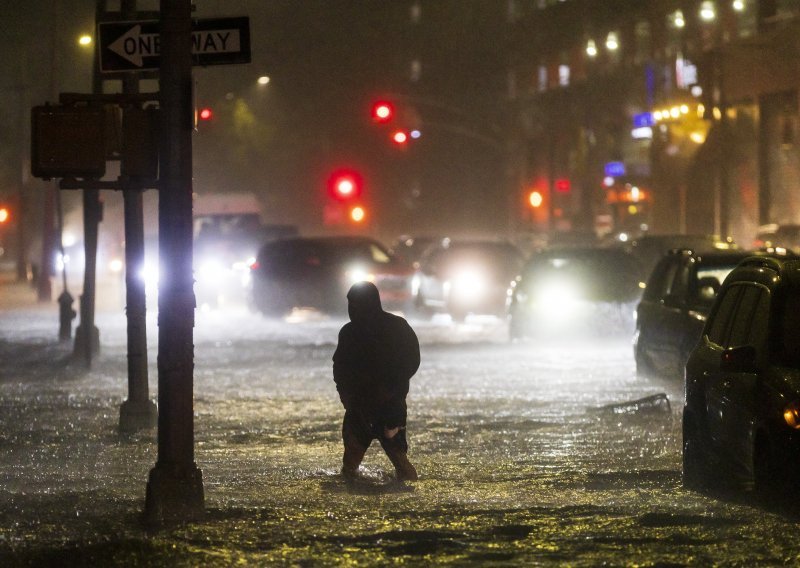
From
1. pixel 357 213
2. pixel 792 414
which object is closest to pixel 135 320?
pixel 792 414

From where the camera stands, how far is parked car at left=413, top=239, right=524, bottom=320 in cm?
3005

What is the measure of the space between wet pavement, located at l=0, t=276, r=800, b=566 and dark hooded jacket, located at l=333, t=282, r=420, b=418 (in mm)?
582

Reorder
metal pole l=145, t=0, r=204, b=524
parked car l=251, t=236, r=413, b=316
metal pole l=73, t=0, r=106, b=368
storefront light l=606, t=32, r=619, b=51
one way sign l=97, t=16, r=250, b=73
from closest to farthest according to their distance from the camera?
metal pole l=145, t=0, r=204, b=524
one way sign l=97, t=16, r=250, b=73
metal pole l=73, t=0, r=106, b=368
parked car l=251, t=236, r=413, b=316
storefront light l=606, t=32, r=619, b=51

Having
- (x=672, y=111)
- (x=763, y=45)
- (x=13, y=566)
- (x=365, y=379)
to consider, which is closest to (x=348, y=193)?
(x=763, y=45)

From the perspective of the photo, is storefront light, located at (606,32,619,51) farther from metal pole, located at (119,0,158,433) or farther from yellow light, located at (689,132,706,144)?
metal pole, located at (119,0,158,433)

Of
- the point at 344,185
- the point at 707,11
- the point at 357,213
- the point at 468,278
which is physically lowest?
the point at 468,278

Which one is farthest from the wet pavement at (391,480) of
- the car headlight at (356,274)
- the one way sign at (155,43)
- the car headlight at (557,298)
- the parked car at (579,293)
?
the car headlight at (356,274)

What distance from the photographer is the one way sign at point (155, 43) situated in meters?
Result: 10.1

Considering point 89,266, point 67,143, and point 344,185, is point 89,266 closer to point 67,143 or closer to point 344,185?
point 67,143

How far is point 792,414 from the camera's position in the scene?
878 centimetres

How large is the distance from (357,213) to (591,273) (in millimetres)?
15279

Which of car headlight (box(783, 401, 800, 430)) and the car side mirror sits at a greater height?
the car side mirror

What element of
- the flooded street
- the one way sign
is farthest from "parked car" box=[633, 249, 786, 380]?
the one way sign

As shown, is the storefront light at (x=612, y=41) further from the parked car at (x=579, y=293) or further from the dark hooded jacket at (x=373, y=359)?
the dark hooded jacket at (x=373, y=359)
